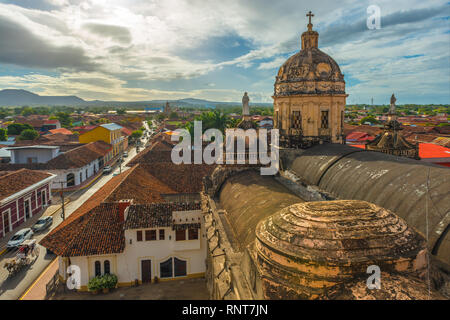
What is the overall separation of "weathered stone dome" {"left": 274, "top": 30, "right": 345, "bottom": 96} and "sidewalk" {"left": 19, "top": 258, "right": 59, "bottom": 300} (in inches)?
869

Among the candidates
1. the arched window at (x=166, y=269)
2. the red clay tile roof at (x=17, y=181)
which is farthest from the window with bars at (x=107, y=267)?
the red clay tile roof at (x=17, y=181)

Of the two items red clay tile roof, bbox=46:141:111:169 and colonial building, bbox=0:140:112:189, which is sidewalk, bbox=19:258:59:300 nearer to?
colonial building, bbox=0:140:112:189

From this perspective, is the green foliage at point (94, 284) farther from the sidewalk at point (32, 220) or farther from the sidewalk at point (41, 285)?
the sidewalk at point (32, 220)

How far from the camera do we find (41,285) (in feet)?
71.3

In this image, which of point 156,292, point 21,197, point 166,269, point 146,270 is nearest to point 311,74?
point 166,269

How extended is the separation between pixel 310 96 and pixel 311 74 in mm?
1560

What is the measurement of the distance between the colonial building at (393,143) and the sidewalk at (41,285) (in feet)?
86.5

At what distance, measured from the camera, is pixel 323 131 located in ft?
74.7

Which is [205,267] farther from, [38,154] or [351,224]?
[38,154]

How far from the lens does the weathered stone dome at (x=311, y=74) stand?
872 inches

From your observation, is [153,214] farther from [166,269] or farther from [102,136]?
[102,136]

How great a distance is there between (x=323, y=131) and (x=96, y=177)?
43547 millimetres

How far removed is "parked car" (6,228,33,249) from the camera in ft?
86.3
